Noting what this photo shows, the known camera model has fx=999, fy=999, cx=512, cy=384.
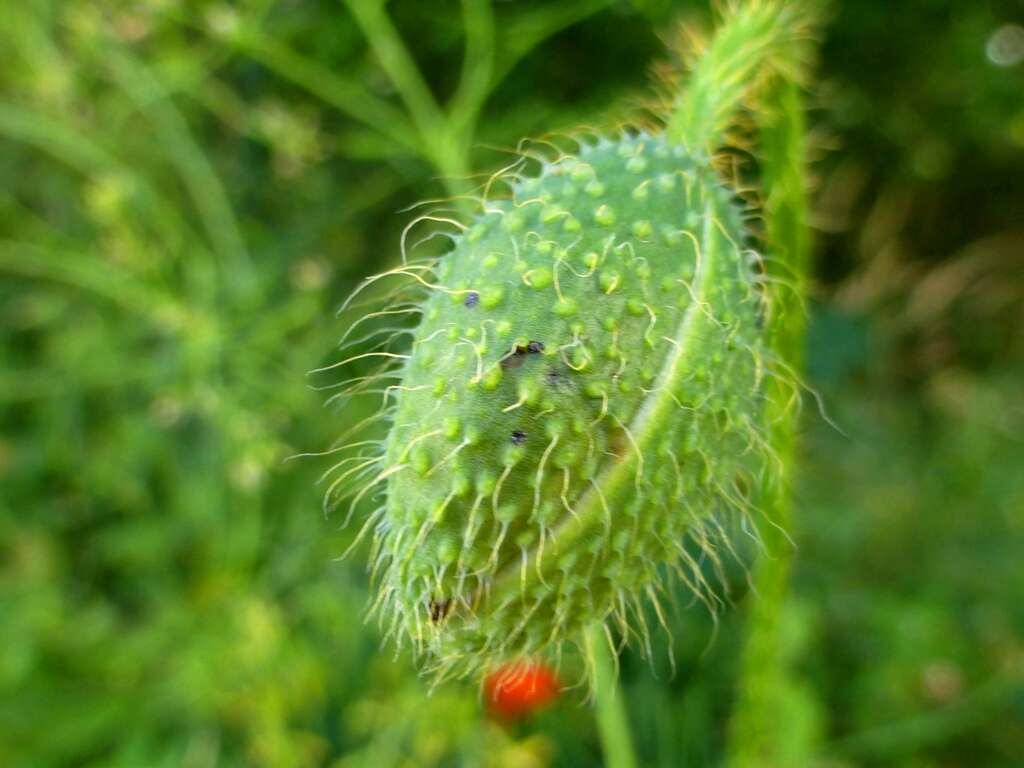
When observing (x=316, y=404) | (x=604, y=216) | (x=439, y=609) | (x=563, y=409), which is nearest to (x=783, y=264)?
(x=604, y=216)

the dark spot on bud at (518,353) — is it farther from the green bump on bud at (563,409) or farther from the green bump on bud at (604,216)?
the green bump on bud at (604,216)

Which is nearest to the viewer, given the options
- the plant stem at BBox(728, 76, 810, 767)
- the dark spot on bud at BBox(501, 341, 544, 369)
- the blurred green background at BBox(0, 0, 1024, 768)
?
the dark spot on bud at BBox(501, 341, 544, 369)

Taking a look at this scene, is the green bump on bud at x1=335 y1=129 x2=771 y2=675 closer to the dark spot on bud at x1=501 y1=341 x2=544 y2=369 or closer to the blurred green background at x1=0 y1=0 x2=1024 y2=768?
the dark spot on bud at x1=501 y1=341 x2=544 y2=369

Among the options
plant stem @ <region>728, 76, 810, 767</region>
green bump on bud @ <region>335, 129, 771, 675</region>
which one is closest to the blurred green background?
plant stem @ <region>728, 76, 810, 767</region>

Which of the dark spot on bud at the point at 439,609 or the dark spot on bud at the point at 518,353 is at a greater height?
the dark spot on bud at the point at 518,353

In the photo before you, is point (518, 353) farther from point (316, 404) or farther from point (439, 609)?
point (316, 404)

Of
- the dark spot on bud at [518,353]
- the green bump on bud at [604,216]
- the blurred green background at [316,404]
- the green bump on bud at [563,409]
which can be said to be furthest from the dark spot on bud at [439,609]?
the blurred green background at [316,404]
